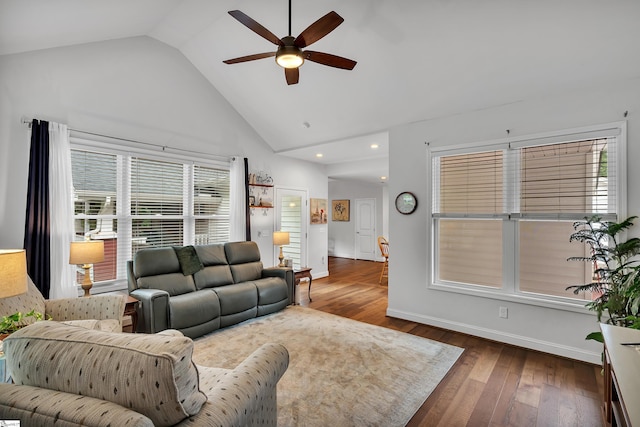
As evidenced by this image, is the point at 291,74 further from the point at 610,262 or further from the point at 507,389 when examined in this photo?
the point at 610,262

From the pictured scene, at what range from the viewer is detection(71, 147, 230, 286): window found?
12.0 ft

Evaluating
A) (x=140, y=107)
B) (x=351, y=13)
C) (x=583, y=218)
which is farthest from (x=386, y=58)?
(x=140, y=107)

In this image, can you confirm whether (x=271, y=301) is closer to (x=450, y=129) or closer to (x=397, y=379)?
(x=397, y=379)

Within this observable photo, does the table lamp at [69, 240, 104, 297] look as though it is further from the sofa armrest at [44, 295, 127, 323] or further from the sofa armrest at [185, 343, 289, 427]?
the sofa armrest at [185, 343, 289, 427]

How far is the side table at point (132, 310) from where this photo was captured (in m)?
3.10

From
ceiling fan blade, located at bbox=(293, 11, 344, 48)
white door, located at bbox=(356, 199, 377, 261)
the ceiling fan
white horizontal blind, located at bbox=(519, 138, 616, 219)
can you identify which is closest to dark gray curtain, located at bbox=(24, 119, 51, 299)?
the ceiling fan

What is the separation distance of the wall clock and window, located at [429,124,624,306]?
227mm

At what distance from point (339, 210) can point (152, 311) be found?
7760 millimetres

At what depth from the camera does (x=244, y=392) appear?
1.35 meters

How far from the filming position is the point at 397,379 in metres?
2.59

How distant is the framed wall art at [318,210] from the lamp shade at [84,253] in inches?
159

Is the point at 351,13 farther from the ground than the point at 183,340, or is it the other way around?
the point at 351,13

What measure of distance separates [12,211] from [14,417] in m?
3.03

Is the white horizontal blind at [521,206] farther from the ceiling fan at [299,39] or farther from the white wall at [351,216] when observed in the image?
the white wall at [351,216]
